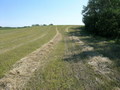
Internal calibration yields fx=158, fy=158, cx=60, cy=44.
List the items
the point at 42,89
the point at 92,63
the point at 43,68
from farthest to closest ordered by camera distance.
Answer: the point at 92,63
the point at 43,68
the point at 42,89

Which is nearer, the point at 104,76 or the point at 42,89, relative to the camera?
the point at 42,89

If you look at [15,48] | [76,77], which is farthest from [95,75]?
[15,48]

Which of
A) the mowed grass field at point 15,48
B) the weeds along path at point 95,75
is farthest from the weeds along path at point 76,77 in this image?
the mowed grass field at point 15,48

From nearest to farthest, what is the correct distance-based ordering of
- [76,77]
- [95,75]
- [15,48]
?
[76,77] < [95,75] < [15,48]

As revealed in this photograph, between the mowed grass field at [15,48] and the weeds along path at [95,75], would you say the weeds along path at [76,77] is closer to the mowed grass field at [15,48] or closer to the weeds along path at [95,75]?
the weeds along path at [95,75]

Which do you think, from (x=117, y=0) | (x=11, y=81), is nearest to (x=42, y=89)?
(x=11, y=81)

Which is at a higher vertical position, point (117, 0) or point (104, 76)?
point (117, 0)

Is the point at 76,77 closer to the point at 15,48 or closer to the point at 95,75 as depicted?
the point at 95,75

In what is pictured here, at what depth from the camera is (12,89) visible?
4895 mm

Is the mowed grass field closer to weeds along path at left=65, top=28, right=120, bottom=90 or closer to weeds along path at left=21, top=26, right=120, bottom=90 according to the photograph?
weeds along path at left=21, top=26, right=120, bottom=90

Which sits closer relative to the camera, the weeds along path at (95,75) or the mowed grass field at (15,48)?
the weeds along path at (95,75)

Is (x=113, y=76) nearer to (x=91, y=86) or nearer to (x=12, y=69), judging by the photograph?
(x=91, y=86)

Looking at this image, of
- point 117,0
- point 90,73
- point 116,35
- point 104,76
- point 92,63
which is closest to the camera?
point 104,76

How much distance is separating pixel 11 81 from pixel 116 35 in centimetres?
1735
